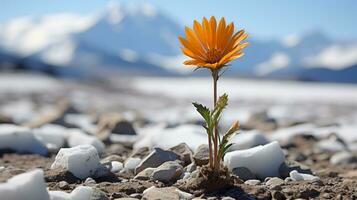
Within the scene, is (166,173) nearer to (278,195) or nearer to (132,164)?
(132,164)

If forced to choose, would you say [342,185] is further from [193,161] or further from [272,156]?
[193,161]

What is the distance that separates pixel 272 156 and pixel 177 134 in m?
1.84

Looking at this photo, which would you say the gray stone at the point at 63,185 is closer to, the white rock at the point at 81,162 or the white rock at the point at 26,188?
the white rock at the point at 81,162

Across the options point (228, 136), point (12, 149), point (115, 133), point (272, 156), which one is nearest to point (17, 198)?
point (228, 136)

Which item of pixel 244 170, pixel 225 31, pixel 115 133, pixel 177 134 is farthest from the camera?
pixel 115 133

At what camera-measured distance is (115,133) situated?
719cm

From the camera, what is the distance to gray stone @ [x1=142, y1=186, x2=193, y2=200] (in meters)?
2.90

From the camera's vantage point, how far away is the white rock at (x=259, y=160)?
3740 mm

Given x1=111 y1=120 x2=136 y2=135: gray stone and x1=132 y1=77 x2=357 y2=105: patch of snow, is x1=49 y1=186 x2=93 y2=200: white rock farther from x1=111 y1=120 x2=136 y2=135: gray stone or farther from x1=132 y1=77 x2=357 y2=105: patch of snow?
x1=132 y1=77 x2=357 y2=105: patch of snow

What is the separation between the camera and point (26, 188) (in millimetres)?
2570

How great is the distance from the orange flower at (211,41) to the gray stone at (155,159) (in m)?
1.04

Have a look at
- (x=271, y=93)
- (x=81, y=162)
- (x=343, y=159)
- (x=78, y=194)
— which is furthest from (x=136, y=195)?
(x=271, y=93)

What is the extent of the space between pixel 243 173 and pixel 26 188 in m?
1.62

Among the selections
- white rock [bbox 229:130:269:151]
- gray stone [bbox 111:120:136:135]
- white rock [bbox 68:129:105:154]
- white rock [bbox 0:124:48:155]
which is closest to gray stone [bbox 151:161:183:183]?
white rock [bbox 229:130:269:151]
